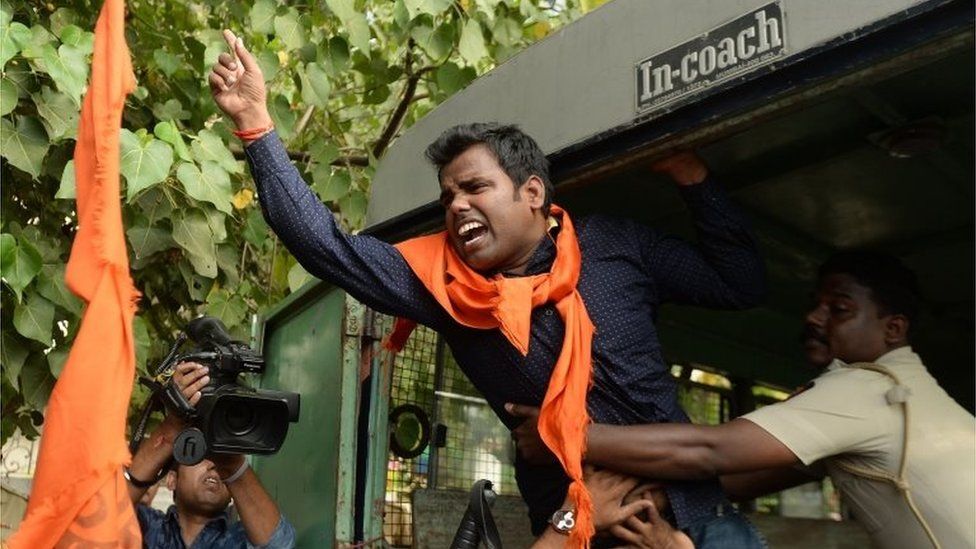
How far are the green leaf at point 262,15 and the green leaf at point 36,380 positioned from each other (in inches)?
59.0

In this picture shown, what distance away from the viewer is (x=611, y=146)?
234 centimetres

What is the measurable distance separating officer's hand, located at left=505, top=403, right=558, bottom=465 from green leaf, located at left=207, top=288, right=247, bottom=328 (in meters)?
1.90

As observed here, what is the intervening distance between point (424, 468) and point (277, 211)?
1236 millimetres

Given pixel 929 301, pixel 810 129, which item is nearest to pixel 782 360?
pixel 929 301

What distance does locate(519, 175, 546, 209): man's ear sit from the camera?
2443 millimetres

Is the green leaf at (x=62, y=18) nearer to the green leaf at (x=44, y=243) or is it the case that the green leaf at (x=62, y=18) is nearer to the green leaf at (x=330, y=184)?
the green leaf at (x=44, y=243)

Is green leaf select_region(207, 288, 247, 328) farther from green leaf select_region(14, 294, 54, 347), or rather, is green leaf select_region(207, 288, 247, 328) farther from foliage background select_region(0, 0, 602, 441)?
green leaf select_region(14, 294, 54, 347)

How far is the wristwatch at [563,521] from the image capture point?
2.28m

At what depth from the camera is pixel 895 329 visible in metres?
2.83

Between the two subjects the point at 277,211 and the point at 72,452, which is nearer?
the point at 72,452

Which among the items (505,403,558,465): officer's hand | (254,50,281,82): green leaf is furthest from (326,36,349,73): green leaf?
(505,403,558,465): officer's hand

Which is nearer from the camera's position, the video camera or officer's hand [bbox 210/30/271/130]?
officer's hand [bbox 210/30/271/130]

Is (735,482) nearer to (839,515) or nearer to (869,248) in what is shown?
(869,248)

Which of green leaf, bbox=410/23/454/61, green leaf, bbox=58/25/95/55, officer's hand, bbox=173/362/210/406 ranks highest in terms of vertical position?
green leaf, bbox=410/23/454/61
